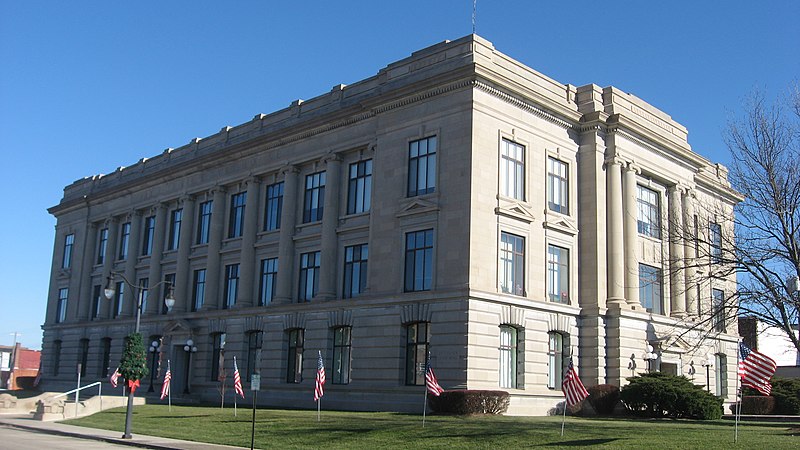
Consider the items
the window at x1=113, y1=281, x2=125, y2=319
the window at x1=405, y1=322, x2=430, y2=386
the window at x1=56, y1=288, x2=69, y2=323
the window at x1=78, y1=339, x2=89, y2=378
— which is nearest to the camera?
the window at x1=405, y1=322, x2=430, y2=386

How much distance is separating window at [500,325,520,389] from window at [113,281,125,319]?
36.6m

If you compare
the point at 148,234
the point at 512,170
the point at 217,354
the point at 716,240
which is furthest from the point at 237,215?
the point at 716,240

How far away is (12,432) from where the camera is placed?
118 ft

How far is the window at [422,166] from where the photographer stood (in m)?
42.3

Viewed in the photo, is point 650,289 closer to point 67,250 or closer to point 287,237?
point 287,237

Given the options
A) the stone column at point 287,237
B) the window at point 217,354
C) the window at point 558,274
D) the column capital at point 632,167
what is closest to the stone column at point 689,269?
the column capital at point 632,167

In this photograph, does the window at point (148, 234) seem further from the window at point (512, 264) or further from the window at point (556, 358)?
the window at point (556, 358)

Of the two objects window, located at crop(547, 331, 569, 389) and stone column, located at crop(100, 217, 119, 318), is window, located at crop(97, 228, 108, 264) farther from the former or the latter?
window, located at crop(547, 331, 569, 389)

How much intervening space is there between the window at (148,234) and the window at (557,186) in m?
33.1

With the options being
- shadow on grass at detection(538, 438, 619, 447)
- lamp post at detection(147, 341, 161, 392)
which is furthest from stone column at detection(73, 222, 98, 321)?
shadow on grass at detection(538, 438, 619, 447)

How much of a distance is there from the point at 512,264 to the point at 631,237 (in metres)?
8.88

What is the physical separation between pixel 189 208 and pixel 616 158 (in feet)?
99.0

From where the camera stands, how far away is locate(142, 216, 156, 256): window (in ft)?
212

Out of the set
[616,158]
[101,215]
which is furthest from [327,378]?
[101,215]
